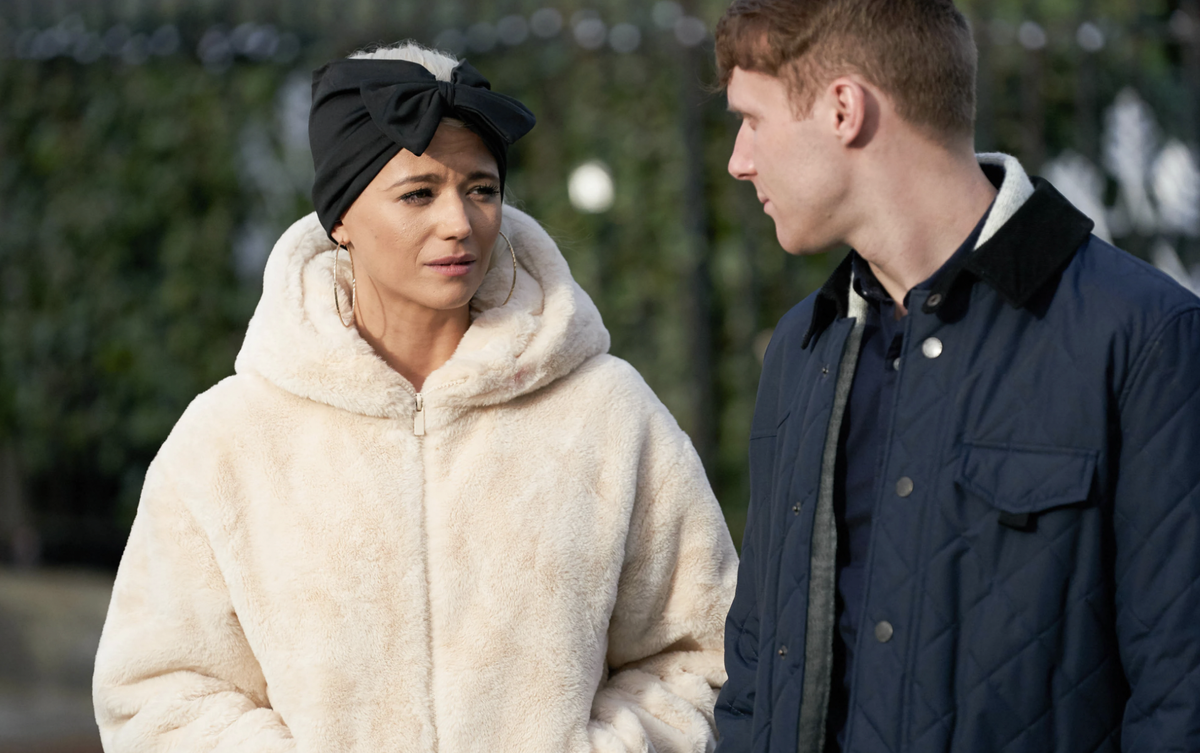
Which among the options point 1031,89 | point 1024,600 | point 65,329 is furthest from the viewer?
point 65,329

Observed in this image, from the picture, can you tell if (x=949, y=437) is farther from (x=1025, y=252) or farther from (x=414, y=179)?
(x=414, y=179)

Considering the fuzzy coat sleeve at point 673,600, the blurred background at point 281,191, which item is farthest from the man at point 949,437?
the blurred background at point 281,191

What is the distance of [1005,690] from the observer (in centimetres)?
181

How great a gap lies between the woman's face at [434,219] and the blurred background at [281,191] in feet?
7.29

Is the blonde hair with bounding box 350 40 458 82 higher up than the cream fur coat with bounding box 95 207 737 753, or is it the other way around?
the blonde hair with bounding box 350 40 458 82

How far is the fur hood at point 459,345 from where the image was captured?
246cm

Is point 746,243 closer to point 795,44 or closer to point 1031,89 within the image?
point 1031,89

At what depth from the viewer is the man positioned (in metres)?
1.75

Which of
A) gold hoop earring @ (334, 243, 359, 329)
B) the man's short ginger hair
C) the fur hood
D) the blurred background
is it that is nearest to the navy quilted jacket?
the man's short ginger hair

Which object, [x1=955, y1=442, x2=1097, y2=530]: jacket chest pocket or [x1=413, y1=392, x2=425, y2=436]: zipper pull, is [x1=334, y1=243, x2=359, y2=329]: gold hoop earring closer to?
[x1=413, y1=392, x2=425, y2=436]: zipper pull

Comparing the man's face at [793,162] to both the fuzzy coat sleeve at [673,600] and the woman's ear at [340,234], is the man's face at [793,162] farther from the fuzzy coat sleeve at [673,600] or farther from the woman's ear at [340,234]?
the woman's ear at [340,234]

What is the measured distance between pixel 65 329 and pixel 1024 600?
5272 mm

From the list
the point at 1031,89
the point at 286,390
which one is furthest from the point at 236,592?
the point at 1031,89

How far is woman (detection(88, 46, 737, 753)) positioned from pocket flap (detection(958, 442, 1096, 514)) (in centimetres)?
81
